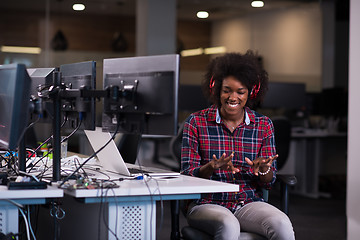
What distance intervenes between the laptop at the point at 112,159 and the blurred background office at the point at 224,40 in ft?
14.2

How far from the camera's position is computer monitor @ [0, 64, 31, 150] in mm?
2020

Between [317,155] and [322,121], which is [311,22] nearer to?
[322,121]

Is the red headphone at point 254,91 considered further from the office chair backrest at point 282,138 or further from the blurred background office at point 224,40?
the blurred background office at point 224,40

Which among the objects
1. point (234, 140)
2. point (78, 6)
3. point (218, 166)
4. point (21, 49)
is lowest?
point (218, 166)

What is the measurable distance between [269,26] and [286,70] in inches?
28.1

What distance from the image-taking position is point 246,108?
2900 millimetres

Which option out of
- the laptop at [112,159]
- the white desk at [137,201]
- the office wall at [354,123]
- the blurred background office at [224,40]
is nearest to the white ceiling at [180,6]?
the blurred background office at [224,40]

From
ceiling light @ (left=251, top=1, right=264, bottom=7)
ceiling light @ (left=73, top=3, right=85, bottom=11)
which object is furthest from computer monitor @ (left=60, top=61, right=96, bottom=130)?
ceiling light @ (left=251, top=1, right=264, bottom=7)

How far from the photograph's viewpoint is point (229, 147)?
9.07 ft

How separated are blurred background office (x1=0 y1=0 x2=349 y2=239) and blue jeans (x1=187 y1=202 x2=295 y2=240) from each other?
4.48m

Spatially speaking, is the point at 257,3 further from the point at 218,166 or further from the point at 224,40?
the point at 218,166

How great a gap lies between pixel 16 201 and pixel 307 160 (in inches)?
207

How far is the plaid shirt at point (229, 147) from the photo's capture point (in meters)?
2.73

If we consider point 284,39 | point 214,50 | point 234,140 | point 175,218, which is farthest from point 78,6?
point 175,218
